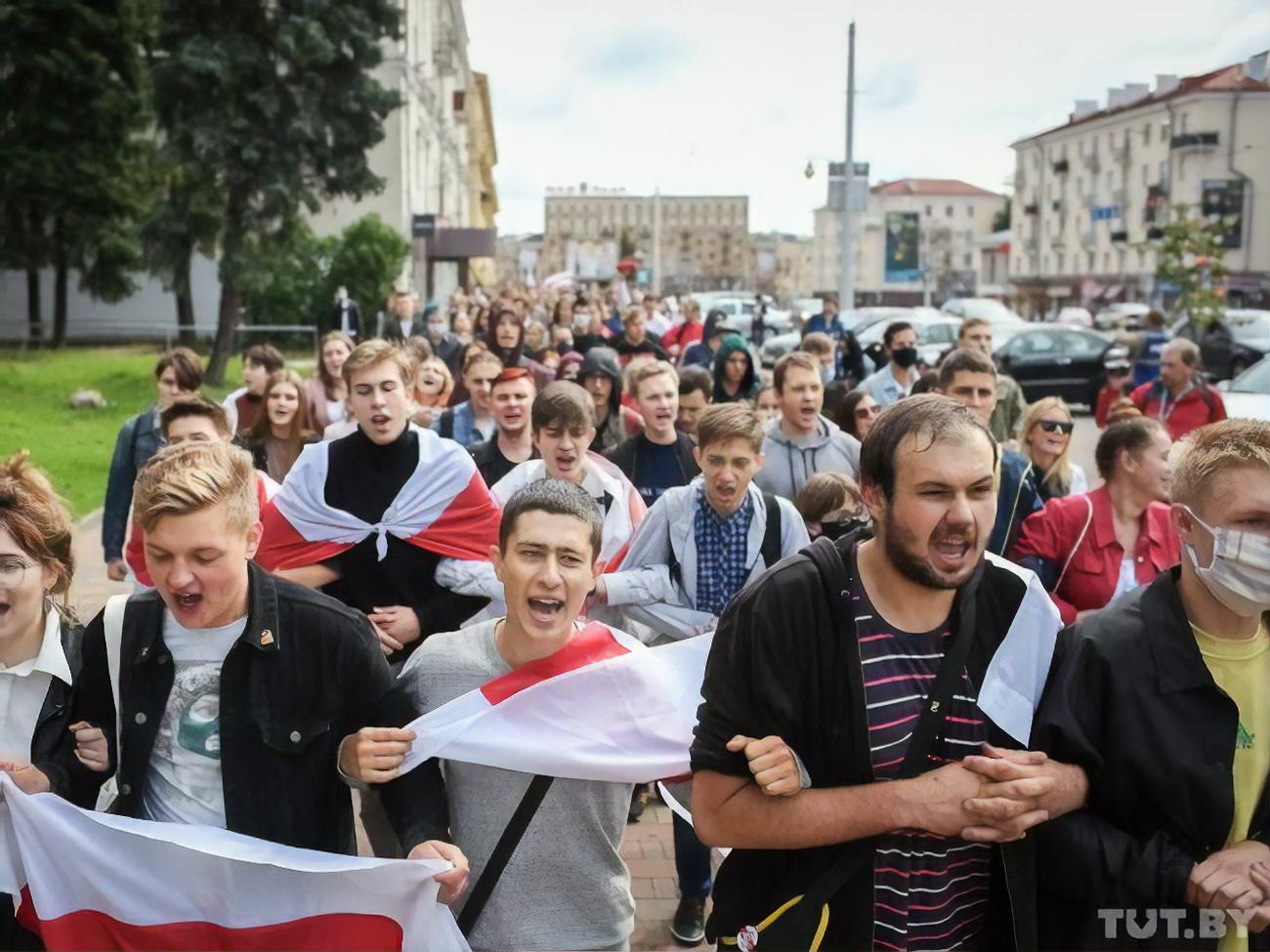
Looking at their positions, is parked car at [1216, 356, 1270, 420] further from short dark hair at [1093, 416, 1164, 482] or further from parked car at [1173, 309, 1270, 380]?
parked car at [1173, 309, 1270, 380]

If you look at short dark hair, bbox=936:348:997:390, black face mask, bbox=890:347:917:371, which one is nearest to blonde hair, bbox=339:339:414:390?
short dark hair, bbox=936:348:997:390

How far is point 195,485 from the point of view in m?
3.04

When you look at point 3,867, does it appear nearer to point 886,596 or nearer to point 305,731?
point 305,731

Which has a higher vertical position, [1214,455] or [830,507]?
[1214,455]

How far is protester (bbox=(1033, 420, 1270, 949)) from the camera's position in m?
2.80

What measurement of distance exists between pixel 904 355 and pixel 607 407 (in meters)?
2.60

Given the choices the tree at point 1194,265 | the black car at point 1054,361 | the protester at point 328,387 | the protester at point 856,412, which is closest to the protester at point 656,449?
the protester at point 856,412

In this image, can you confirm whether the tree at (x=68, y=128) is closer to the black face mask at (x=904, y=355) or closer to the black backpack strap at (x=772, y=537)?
the black face mask at (x=904, y=355)

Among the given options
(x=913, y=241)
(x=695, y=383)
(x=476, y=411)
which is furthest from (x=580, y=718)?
(x=913, y=241)

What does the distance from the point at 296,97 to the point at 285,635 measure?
25666 millimetres

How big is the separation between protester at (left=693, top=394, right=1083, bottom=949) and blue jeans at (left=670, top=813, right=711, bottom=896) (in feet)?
7.25

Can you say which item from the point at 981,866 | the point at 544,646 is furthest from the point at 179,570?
the point at 981,866

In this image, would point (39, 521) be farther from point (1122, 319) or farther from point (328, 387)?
point (1122, 319)

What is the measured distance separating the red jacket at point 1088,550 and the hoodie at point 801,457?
169 cm
